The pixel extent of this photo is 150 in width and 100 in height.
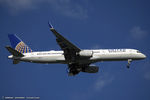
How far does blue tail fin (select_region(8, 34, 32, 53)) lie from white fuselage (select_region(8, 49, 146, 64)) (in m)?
3.84

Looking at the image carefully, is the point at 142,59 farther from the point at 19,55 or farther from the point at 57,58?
the point at 19,55

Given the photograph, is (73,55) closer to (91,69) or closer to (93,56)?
(93,56)

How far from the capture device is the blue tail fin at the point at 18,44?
73869 millimetres

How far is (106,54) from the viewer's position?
222 ft

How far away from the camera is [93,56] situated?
68000 mm

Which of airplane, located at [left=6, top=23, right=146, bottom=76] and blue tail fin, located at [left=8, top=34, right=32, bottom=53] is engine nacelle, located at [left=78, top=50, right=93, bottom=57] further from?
blue tail fin, located at [left=8, top=34, right=32, bottom=53]

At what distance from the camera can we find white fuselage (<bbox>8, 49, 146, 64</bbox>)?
222 feet

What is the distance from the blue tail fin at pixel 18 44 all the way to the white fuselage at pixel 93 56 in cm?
384

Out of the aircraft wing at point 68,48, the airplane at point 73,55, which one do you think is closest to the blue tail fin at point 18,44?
the airplane at point 73,55

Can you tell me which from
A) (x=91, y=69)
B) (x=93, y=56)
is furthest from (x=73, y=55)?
(x=91, y=69)

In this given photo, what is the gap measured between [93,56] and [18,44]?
19.7 metres

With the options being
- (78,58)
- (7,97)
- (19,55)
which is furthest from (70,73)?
(7,97)

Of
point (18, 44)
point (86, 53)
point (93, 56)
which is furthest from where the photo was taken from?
point (18, 44)

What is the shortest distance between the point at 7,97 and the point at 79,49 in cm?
1962
